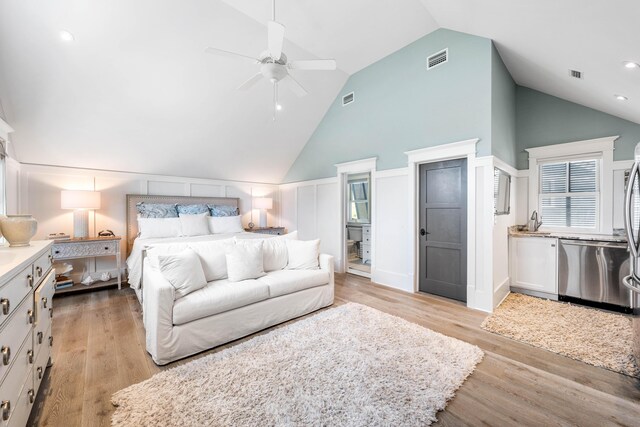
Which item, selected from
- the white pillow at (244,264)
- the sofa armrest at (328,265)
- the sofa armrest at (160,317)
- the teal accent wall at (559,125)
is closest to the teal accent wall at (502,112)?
the teal accent wall at (559,125)

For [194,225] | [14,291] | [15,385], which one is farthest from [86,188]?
[15,385]

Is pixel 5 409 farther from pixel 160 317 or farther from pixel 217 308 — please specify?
pixel 217 308

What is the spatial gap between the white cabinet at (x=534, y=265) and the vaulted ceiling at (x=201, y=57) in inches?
74.2

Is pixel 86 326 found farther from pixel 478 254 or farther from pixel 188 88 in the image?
pixel 478 254

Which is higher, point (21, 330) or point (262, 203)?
point (262, 203)

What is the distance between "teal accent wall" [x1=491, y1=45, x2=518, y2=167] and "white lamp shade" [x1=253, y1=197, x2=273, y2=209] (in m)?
4.61

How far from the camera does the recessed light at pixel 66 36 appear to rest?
9.14 feet

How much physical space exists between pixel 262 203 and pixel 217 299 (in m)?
4.00

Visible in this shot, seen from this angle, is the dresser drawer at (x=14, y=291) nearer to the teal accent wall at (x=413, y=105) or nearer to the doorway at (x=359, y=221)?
the teal accent wall at (x=413, y=105)

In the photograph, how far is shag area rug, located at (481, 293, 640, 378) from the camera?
2270 millimetres

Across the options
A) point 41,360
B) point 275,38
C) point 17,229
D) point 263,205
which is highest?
point 275,38

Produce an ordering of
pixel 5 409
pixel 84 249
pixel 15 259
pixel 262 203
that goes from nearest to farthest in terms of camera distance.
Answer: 1. pixel 5 409
2. pixel 15 259
3. pixel 84 249
4. pixel 262 203

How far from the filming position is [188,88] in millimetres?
3844

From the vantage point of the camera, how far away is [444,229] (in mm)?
3779
